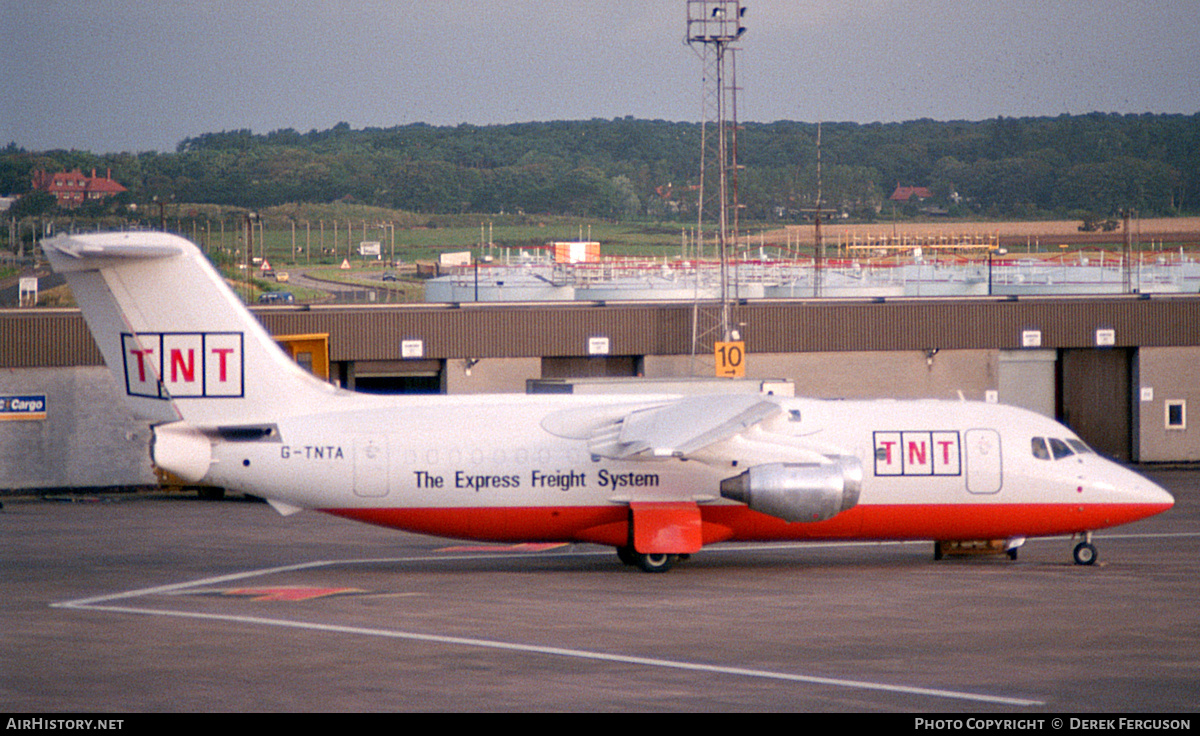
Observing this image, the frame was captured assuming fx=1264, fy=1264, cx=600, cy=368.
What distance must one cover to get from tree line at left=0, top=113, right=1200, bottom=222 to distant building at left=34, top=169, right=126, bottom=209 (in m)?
2.96

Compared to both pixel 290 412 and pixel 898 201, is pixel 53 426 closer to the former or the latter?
pixel 290 412

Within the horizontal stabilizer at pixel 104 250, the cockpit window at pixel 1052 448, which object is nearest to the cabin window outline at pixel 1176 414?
the cockpit window at pixel 1052 448

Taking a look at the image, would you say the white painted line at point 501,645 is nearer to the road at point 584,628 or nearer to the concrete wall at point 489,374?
the road at point 584,628

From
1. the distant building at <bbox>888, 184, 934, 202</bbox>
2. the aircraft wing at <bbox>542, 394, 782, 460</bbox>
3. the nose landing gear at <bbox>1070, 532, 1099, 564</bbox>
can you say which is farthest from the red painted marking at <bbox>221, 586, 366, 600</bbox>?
the distant building at <bbox>888, 184, 934, 202</bbox>

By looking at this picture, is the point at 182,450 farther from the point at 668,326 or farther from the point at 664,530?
the point at 668,326

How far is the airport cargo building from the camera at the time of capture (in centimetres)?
4059

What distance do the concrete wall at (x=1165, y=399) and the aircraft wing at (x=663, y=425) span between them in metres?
28.1

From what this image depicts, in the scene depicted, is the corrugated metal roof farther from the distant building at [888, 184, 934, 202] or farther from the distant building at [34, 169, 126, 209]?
the distant building at [888, 184, 934, 202]

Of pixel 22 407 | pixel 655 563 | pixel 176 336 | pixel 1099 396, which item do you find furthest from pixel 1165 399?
pixel 22 407

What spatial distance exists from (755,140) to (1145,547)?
518 ft

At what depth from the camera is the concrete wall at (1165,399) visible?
155ft

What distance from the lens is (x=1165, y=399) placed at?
47.2 metres

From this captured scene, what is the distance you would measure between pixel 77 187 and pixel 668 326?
232 feet

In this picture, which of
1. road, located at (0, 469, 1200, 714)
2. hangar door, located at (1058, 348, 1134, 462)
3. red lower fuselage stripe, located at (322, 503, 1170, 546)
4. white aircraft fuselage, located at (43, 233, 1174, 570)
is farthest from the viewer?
hangar door, located at (1058, 348, 1134, 462)
